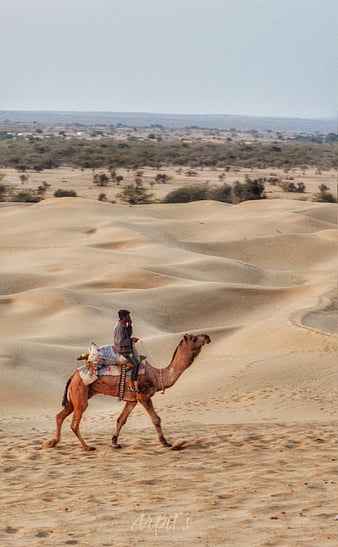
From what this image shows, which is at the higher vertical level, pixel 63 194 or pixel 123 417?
pixel 123 417

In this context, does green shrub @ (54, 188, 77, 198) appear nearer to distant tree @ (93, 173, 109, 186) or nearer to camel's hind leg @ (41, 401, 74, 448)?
distant tree @ (93, 173, 109, 186)

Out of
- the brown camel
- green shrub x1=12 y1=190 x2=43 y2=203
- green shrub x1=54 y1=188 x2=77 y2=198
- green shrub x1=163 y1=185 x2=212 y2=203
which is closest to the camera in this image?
the brown camel

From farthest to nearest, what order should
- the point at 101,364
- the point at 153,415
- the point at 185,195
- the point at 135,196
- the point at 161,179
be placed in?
the point at 161,179 → the point at 185,195 → the point at 135,196 → the point at 153,415 → the point at 101,364

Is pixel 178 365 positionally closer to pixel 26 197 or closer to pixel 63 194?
pixel 26 197

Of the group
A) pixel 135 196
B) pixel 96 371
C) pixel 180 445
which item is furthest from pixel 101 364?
pixel 135 196

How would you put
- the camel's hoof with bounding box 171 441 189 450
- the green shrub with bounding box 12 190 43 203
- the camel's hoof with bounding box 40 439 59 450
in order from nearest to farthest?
the camel's hoof with bounding box 171 441 189 450 → the camel's hoof with bounding box 40 439 59 450 → the green shrub with bounding box 12 190 43 203

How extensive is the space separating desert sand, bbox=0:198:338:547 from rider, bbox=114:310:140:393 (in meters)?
0.84

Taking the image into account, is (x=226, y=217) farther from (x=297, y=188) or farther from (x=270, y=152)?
(x=270, y=152)

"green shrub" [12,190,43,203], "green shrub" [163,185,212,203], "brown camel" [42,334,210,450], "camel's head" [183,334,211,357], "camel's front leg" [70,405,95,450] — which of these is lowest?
"green shrub" [12,190,43,203]

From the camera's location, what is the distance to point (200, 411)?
1478cm

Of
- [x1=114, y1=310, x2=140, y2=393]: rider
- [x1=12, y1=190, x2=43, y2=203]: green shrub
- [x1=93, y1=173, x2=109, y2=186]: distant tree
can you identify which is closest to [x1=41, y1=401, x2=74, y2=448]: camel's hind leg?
[x1=114, y1=310, x2=140, y2=393]: rider

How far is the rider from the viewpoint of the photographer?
32.8 ft

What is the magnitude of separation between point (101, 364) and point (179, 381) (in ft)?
25.0

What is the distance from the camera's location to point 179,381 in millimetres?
17625
